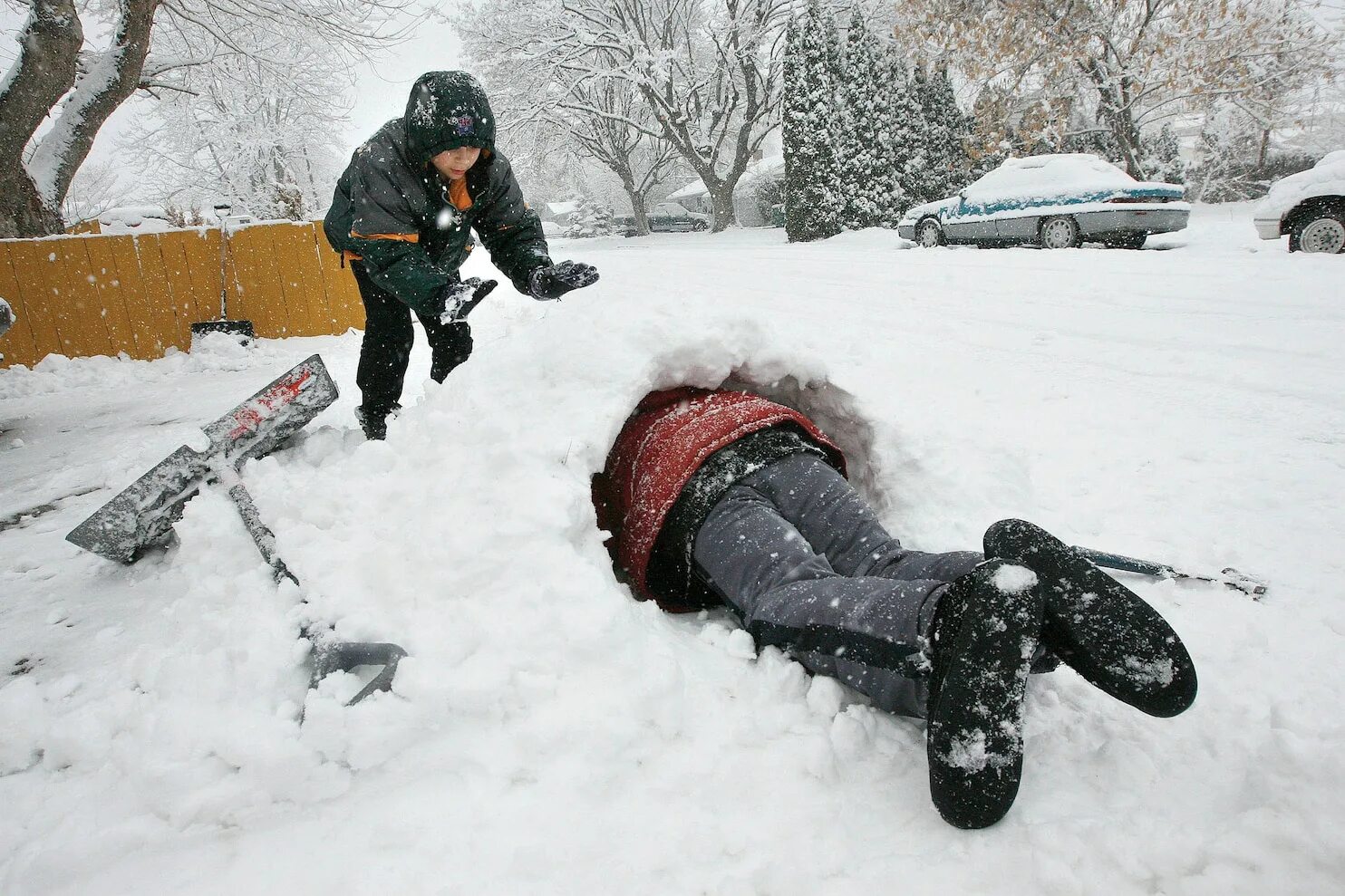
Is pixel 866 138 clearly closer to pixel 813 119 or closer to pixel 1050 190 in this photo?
pixel 813 119

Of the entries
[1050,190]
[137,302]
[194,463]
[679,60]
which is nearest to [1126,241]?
[1050,190]

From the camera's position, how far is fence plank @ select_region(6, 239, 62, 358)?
5145 millimetres

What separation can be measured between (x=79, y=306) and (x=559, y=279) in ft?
16.7

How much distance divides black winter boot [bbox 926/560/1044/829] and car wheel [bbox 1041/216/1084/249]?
A: 32.6 ft

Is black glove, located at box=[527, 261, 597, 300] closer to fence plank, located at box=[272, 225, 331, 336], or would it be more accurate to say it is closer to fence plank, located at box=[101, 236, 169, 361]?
fence plank, located at box=[272, 225, 331, 336]

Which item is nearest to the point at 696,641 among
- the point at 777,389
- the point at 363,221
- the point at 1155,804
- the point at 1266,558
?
the point at 1155,804

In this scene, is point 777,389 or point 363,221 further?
point 363,221

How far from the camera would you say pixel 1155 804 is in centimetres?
106

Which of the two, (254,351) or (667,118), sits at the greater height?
(667,118)

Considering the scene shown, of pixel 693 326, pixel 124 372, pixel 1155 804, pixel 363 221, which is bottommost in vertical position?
pixel 1155 804

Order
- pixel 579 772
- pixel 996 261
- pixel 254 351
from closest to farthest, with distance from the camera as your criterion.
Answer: pixel 579 772
pixel 254 351
pixel 996 261

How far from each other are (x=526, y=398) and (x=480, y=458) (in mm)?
226

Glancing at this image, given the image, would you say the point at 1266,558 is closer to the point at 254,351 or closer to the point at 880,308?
the point at 880,308

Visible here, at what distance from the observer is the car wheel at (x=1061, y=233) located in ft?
30.1
